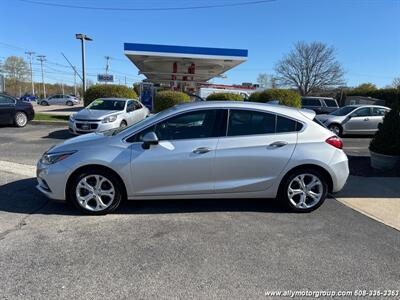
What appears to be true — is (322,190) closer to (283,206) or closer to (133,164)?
(283,206)

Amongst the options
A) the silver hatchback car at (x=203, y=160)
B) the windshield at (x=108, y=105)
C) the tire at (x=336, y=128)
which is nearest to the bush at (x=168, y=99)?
the windshield at (x=108, y=105)

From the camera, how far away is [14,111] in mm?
15180

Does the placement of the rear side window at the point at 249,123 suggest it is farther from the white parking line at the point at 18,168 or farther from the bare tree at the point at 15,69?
the bare tree at the point at 15,69

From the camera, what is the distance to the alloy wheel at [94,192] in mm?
5148

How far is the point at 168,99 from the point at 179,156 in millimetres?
17022

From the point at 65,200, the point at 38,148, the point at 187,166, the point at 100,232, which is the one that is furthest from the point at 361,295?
the point at 38,148

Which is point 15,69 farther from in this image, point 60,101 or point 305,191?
point 305,191

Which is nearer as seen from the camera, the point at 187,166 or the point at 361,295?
the point at 361,295

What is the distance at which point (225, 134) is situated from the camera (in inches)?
A: 209

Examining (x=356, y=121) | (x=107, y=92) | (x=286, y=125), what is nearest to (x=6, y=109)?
(x=107, y=92)

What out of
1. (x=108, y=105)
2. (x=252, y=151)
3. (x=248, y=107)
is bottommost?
(x=252, y=151)

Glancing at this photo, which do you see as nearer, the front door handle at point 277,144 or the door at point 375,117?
the front door handle at point 277,144

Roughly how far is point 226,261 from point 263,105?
8.33 ft

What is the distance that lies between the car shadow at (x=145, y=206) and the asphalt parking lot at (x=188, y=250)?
0.05ft
